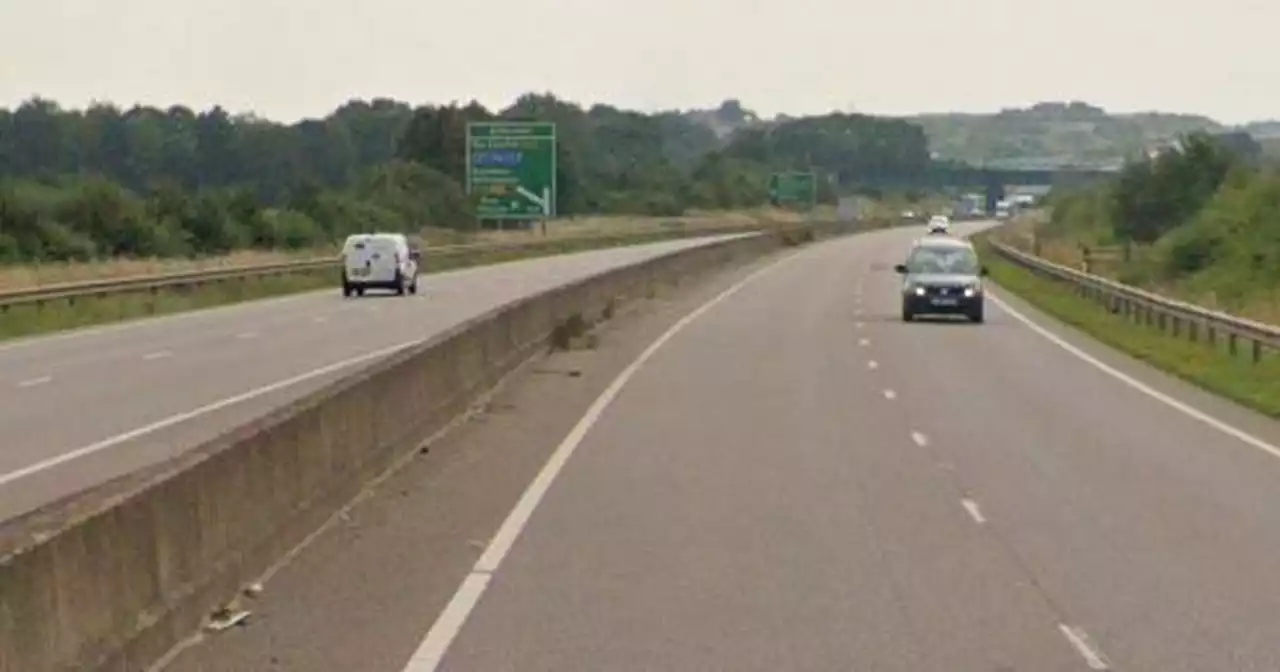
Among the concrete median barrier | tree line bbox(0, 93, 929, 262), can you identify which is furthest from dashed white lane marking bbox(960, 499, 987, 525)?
tree line bbox(0, 93, 929, 262)

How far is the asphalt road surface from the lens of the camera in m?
23.0

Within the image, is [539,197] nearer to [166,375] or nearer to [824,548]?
[166,375]

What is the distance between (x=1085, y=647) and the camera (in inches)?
488

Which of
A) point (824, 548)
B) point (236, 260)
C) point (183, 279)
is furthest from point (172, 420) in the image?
point (236, 260)

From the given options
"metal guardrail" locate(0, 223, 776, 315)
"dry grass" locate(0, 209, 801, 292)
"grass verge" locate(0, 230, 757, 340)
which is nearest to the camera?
"grass verge" locate(0, 230, 757, 340)

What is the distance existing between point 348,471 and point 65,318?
3557 cm

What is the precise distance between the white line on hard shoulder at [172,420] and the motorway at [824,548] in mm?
3334

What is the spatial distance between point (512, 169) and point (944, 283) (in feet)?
152

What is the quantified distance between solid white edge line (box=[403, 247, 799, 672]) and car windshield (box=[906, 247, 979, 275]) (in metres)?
19.1

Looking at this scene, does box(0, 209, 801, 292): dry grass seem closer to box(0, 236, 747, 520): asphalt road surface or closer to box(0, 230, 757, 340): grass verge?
box(0, 230, 757, 340): grass verge

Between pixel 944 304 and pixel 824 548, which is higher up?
pixel 824 548

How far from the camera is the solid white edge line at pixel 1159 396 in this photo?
2500 centimetres

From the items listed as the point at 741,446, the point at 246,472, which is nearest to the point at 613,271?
the point at 741,446

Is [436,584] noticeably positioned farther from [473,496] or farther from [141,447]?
[141,447]
